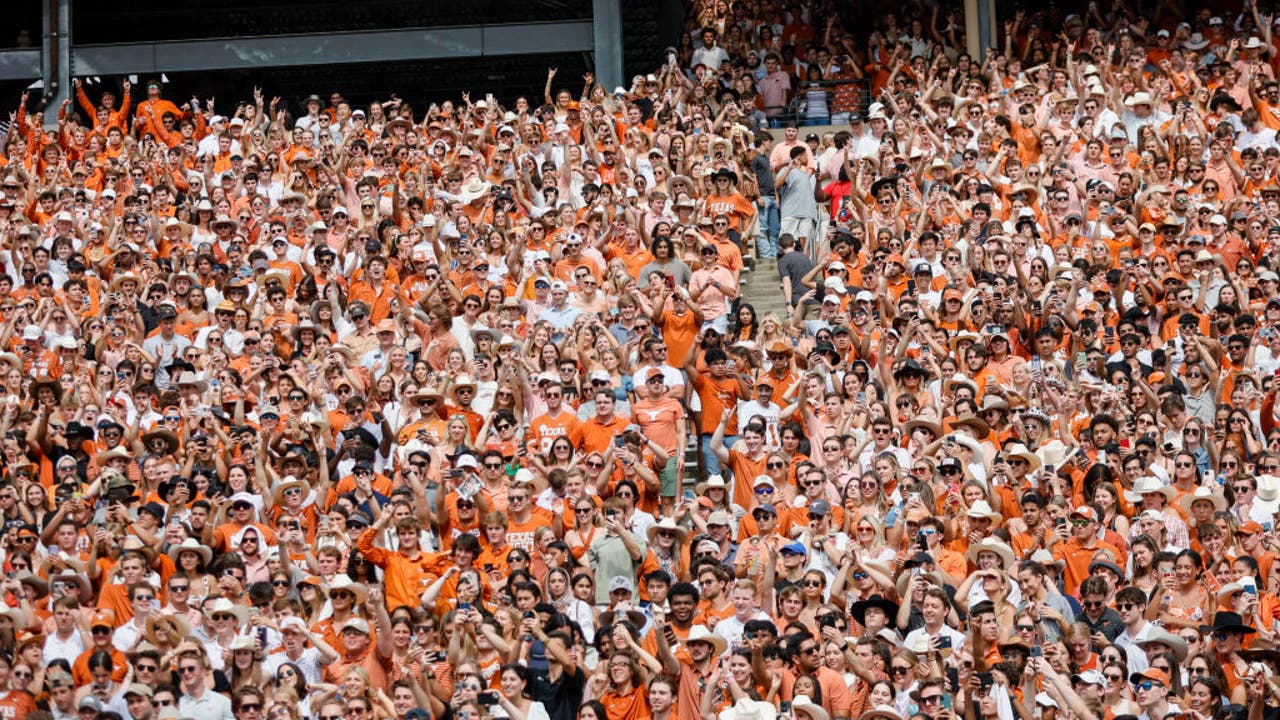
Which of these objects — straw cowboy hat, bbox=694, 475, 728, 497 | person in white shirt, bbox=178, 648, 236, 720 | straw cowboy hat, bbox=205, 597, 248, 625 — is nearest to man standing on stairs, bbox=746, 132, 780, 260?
straw cowboy hat, bbox=694, 475, 728, 497

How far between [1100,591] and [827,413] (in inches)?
136

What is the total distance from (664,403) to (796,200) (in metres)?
5.26

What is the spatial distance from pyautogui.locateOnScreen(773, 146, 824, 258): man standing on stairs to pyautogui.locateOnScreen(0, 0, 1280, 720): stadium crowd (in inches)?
1.7

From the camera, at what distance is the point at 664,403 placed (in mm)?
17906

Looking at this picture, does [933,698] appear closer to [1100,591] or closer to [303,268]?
[1100,591]

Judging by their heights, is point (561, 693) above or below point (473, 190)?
below

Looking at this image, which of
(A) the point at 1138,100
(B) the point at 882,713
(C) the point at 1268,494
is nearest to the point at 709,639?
(B) the point at 882,713

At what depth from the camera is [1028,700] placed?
13.8 metres

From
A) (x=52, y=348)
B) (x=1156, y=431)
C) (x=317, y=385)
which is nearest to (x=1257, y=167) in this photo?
(x=1156, y=431)

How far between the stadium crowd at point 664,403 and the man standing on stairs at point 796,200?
4 centimetres

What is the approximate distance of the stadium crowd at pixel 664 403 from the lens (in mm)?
14422

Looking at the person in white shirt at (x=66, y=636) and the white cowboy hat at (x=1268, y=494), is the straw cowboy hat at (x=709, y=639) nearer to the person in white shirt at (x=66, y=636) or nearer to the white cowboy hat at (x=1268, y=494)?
the person in white shirt at (x=66, y=636)

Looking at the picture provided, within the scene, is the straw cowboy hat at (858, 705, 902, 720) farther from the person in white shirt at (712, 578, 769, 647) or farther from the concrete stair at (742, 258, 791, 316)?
the concrete stair at (742, 258, 791, 316)

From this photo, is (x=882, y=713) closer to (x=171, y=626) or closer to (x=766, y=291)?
(x=171, y=626)
